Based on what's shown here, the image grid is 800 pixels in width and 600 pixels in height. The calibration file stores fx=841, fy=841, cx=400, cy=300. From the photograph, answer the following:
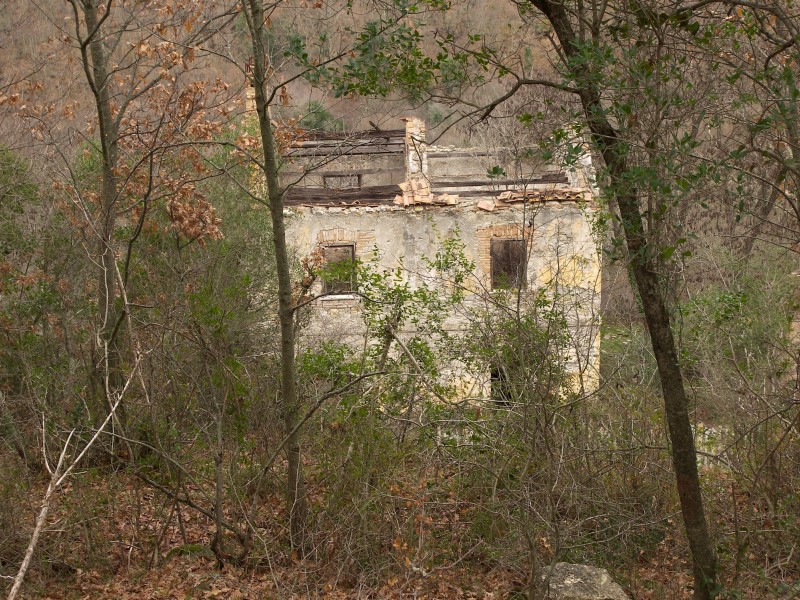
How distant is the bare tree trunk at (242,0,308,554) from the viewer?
6.77 metres

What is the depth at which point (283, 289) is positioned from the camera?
710 centimetres

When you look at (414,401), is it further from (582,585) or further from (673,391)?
(673,391)

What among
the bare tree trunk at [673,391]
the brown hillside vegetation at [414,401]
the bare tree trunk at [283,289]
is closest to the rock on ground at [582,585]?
the brown hillside vegetation at [414,401]

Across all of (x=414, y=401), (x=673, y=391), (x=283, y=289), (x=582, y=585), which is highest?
(x=283, y=289)

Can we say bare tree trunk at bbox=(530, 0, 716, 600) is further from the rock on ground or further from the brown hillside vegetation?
the rock on ground

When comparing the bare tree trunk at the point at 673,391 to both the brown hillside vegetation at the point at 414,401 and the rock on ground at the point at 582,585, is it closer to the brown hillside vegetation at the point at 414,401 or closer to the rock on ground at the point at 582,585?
the brown hillside vegetation at the point at 414,401

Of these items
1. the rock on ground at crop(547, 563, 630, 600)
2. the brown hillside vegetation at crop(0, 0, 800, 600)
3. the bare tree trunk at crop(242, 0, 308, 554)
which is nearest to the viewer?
the brown hillside vegetation at crop(0, 0, 800, 600)

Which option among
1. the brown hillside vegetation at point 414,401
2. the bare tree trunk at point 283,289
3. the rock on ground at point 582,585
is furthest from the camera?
the bare tree trunk at point 283,289

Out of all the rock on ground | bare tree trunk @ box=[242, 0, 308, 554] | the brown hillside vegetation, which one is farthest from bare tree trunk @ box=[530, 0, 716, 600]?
bare tree trunk @ box=[242, 0, 308, 554]

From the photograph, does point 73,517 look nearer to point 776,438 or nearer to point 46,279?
point 46,279

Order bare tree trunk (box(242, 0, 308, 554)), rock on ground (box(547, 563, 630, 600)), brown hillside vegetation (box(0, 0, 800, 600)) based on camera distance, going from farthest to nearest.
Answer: bare tree trunk (box(242, 0, 308, 554)) → rock on ground (box(547, 563, 630, 600)) → brown hillside vegetation (box(0, 0, 800, 600))

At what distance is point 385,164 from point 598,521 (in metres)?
17.2

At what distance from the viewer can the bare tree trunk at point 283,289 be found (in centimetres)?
→ 677

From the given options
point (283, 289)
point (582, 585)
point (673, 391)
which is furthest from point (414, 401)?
point (673, 391)
